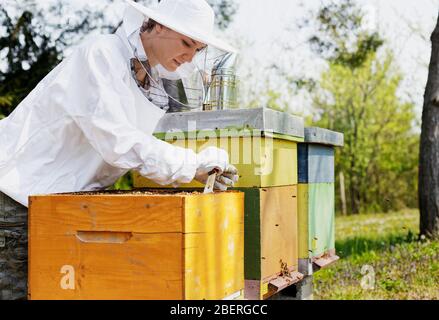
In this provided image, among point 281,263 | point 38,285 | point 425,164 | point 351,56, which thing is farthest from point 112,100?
point 351,56

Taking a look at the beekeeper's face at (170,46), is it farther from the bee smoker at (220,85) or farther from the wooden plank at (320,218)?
the wooden plank at (320,218)

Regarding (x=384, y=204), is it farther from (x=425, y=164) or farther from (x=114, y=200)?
(x=114, y=200)

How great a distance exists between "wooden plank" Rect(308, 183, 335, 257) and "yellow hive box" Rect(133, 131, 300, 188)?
40 centimetres

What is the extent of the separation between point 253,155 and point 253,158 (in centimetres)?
1

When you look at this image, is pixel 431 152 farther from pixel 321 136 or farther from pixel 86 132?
pixel 86 132

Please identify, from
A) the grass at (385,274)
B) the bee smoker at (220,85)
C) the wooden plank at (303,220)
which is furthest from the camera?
the grass at (385,274)

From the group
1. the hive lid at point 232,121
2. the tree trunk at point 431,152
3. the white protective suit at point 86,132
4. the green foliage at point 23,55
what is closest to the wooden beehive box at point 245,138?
the hive lid at point 232,121

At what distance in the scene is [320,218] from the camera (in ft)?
10.6

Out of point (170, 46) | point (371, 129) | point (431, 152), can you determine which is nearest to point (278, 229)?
point (170, 46)

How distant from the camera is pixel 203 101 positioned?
272 cm

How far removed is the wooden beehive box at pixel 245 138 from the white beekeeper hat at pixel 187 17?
13.4 inches

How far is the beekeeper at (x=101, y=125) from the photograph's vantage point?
200 centimetres

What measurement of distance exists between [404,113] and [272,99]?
4068 millimetres

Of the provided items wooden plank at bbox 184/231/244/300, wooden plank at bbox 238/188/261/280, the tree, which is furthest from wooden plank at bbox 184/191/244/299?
the tree
